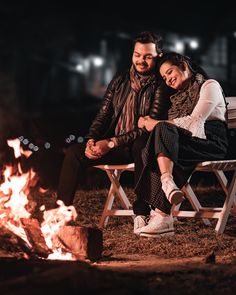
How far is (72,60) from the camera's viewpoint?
27391mm

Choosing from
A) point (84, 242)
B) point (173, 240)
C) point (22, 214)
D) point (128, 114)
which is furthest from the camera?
point (128, 114)

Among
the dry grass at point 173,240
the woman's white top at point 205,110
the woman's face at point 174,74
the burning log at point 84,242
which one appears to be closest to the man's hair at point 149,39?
the woman's face at point 174,74

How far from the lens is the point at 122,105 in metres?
5.70

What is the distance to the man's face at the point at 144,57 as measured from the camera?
5.53 m

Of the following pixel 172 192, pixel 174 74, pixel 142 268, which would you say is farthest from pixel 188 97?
pixel 142 268

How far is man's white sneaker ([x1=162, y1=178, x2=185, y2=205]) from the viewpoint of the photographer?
4844mm

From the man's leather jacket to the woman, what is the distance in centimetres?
8

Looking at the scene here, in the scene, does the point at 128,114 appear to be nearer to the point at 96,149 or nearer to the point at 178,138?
the point at 96,149

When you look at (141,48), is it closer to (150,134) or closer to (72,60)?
(150,134)

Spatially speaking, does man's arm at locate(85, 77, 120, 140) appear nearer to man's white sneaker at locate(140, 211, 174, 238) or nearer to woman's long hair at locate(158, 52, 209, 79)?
woman's long hair at locate(158, 52, 209, 79)

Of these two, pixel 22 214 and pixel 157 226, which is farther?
pixel 157 226

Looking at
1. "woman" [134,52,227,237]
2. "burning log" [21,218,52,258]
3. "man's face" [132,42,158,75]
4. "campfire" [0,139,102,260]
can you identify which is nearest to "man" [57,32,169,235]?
"man's face" [132,42,158,75]

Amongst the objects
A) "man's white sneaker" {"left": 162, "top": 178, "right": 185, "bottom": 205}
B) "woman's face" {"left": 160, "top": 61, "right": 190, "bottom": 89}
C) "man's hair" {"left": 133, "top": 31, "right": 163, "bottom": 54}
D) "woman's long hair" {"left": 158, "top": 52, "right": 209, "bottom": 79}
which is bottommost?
"man's white sneaker" {"left": 162, "top": 178, "right": 185, "bottom": 205}

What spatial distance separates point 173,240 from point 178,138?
29.2 inches
